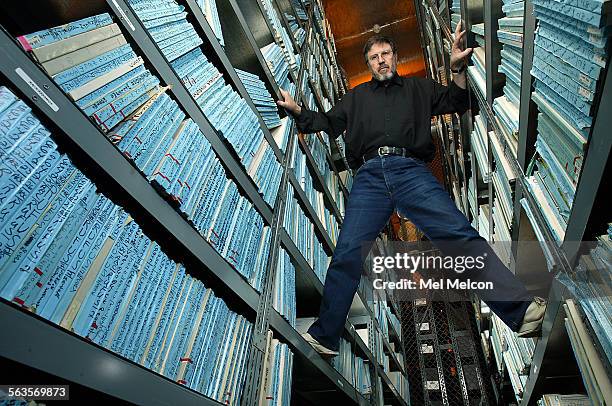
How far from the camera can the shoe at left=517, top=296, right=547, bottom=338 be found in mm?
1272

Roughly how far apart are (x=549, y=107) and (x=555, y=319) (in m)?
0.58

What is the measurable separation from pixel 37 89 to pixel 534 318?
1.43 m

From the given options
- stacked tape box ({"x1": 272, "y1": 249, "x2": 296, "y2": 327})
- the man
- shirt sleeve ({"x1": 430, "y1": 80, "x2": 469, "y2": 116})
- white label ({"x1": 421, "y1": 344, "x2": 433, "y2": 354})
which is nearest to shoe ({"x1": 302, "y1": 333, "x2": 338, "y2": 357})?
the man

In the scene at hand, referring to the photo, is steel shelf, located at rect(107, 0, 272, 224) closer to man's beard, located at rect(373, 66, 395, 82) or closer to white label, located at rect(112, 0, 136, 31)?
white label, located at rect(112, 0, 136, 31)

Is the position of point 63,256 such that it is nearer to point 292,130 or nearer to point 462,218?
point 462,218

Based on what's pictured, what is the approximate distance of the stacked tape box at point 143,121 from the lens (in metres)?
0.85

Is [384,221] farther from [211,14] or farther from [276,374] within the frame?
[211,14]

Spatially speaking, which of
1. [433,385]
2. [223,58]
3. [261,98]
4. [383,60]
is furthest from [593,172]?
[433,385]

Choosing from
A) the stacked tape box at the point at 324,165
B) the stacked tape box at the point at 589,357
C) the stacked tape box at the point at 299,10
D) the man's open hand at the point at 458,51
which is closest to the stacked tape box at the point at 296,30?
the stacked tape box at the point at 299,10

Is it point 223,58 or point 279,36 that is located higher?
point 279,36

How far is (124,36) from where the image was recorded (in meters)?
1.07

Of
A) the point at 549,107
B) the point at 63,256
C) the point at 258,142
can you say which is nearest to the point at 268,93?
the point at 258,142

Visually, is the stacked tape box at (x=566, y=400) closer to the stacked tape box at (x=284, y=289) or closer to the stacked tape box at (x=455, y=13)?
the stacked tape box at (x=284, y=289)

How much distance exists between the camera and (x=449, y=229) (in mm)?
1620
